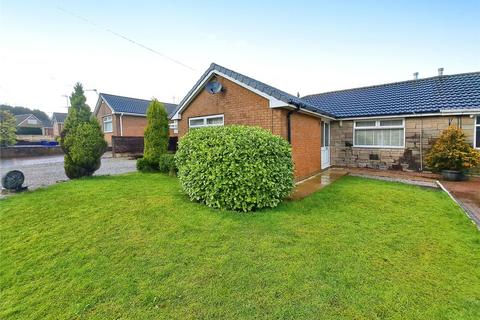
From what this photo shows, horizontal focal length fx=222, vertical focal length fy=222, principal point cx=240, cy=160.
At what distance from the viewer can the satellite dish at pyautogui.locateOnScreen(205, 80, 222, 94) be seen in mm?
9125

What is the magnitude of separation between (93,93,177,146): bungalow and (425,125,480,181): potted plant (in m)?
20.2

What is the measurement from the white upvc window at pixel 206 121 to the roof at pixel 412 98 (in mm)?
6508

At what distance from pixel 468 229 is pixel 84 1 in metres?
13.9

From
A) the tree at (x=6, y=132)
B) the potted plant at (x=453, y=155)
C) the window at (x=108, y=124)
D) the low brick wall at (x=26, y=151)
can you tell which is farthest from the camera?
the window at (x=108, y=124)

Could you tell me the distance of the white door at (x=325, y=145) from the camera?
11375 mm

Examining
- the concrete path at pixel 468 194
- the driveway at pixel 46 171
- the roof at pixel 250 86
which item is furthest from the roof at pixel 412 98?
the driveway at pixel 46 171

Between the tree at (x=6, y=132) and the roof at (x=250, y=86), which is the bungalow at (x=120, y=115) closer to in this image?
the tree at (x=6, y=132)

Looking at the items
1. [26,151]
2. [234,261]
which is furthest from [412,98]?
[26,151]

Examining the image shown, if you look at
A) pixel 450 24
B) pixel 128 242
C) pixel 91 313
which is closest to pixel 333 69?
pixel 450 24

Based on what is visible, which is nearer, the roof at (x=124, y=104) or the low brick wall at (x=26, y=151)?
the low brick wall at (x=26, y=151)

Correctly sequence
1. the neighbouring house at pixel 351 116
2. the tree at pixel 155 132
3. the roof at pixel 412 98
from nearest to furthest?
the neighbouring house at pixel 351 116, the roof at pixel 412 98, the tree at pixel 155 132

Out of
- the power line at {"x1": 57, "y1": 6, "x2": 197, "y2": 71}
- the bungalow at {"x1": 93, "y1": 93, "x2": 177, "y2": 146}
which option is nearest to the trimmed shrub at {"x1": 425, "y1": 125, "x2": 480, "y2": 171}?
the power line at {"x1": 57, "y1": 6, "x2": 197, "y2": 71}

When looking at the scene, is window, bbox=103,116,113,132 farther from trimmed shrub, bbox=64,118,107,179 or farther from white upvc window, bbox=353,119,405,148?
white upvc window, bbox=353,119,405,148

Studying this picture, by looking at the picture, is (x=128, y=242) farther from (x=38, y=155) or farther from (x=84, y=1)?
(x=38, y=155)
